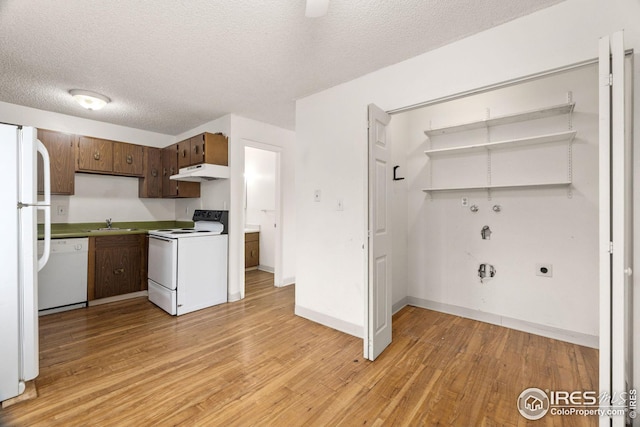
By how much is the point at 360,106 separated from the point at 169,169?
316 centimetres

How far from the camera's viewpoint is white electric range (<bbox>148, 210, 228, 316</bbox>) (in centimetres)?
318

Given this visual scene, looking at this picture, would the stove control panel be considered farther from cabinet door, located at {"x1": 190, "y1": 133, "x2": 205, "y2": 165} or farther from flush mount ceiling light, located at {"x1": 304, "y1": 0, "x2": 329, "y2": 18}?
flush mount ceiling light, located at {"x1": 304, "y1": 0, "x2": 329, "y2": 18}

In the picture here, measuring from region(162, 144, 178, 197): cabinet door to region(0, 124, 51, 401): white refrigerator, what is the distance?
2.34 m

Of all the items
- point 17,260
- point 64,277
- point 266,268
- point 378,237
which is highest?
point 378,237

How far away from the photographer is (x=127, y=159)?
4.07m

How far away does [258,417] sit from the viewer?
1626 millimetres

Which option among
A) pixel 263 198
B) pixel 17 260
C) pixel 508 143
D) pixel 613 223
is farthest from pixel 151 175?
pixel 613 223

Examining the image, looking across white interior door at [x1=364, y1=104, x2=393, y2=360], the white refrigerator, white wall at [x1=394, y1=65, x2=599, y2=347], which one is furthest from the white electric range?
white wall at [x1=394, y1=65, x2=599, y2=347]

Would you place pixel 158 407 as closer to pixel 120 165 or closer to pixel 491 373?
pixel 491 373

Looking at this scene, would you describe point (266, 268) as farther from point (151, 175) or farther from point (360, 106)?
point (360, 106)

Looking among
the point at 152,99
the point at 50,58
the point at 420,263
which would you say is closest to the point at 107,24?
the point at 50,58

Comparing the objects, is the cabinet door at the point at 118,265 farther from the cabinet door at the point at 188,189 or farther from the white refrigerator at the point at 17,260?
the white refrigerator at the point at 17,260

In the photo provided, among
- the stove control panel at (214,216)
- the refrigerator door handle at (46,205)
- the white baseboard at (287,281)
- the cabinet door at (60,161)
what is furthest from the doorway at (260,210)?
the refrigerator door handle at (46,205)

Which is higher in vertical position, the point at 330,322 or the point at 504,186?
the point at 504,186
